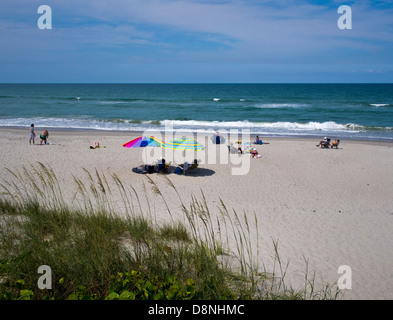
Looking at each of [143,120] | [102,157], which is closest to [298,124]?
[143,120]

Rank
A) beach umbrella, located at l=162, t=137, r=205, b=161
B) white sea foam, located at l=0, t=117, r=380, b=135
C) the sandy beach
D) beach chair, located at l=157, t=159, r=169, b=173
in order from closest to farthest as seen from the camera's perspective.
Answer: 1. the sandy beach
2. beach umbrella, located at l=162, t=137, r=205, b=161
3. beach chair, located at l=157, t=159, r=169, b=173
4. white sea foam, located at l=0, t=117, r=380, b=135

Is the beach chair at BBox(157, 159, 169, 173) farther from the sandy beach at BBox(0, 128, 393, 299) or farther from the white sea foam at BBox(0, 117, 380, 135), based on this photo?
the white sea foam at BBox(0, 117, 380, 135)

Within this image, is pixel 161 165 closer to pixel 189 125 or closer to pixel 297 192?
pixel 297 192

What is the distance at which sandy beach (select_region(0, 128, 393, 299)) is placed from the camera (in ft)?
17.4

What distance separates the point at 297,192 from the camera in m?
Answer: 9.55

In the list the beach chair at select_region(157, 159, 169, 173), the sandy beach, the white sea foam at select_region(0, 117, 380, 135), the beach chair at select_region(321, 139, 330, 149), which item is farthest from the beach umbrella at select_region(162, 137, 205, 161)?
the white sea foam at select_region(0, 117, 380, 135)

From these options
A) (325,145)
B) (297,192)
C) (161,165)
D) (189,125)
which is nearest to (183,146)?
(161,165)

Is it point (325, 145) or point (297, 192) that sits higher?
point (325, 145)

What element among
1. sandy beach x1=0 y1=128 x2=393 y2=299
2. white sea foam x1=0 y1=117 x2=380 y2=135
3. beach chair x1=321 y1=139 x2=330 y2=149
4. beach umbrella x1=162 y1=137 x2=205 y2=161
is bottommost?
sandy beach x1=0 y1=128 x2=393 y2=299

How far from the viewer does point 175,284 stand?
2906 mm

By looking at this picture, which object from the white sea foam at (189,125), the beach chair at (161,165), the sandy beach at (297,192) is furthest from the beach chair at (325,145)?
the beach chair at (161,165)
